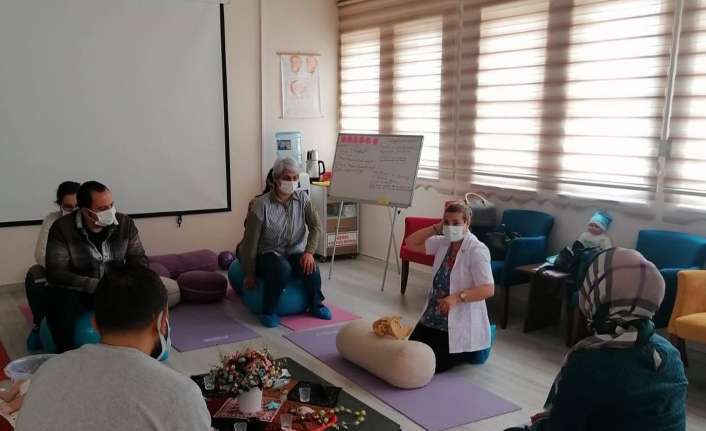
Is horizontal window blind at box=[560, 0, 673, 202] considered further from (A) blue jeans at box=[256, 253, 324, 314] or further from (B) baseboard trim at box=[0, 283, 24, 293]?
(B) baseboard trim at box=[0, 283, 24, 293]

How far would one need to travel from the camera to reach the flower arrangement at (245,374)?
2.41 m

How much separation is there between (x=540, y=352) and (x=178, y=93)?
12.6ft

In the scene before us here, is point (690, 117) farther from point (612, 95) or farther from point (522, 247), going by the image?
point (522, 247)

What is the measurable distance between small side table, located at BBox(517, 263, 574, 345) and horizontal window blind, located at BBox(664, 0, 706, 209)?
34.3 inches

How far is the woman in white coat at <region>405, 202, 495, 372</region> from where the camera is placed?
11.0 ft

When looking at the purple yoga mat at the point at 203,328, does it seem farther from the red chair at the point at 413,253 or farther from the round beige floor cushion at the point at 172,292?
the red chair at the point at 413,253

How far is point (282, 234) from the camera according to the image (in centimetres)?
442

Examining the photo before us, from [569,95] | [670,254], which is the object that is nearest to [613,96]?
[569,95]

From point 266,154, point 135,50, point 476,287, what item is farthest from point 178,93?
point 476,287

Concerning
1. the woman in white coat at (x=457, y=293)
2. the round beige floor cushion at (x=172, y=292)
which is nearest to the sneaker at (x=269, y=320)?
the round beige floor cushion at (x=172, y=292)

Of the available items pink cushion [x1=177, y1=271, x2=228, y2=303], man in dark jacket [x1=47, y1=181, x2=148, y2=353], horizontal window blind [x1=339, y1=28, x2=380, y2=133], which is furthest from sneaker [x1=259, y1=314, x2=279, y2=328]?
horizontal window blind [x1=339, y1=28, x2=380, y2=133]

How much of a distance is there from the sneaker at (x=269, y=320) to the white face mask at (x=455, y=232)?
1.48 meters

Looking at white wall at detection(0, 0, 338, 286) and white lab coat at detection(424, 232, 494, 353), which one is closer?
white lab coat at detection(424, 232, 494, 353)

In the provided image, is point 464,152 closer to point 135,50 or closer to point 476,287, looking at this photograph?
point 476,287
